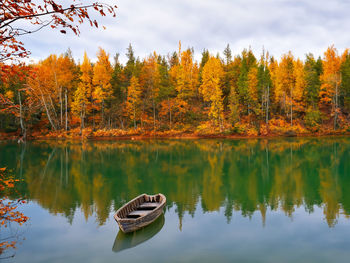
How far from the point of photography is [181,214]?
37.7ft

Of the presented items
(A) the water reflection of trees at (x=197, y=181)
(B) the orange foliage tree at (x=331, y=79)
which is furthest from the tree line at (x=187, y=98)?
(A) the water reflection of trees at (x=197, y=181)

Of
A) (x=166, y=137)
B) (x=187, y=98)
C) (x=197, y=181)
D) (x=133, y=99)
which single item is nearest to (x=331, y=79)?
(x=187, y=98)

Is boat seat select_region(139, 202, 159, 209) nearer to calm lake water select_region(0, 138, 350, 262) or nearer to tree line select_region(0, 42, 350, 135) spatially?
calm lake water select_region(0, 138, 350, 262)

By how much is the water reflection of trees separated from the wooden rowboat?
1.36 m

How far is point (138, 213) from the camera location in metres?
10.0

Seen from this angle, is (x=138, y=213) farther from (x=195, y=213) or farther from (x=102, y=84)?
(x=102, y=84)

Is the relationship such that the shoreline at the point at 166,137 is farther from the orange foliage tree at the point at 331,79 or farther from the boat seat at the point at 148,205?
the boat seat at the point at 148,205

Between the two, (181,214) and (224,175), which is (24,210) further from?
(224,175)

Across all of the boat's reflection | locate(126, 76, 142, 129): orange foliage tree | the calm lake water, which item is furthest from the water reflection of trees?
locate(126, 76, 142, 129): orange foliage tree

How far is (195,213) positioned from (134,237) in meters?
3.57

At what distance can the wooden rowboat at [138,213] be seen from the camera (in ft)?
29.5

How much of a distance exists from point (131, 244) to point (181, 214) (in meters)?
3.37

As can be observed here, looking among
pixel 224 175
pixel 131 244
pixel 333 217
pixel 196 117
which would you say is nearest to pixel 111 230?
pixel 131 244

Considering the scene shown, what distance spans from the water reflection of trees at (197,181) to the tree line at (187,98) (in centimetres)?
2338
